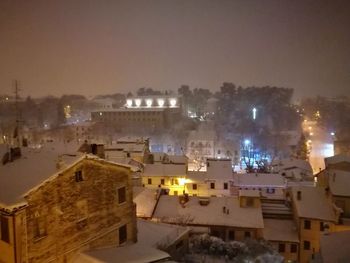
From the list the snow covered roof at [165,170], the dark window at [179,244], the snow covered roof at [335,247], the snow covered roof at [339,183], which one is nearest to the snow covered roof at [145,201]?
the dark window at [179,244]

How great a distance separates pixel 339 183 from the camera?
96.1 ft

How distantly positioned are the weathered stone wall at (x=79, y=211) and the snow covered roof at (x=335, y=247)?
10.5m

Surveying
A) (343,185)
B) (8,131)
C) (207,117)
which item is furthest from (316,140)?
(8,131)

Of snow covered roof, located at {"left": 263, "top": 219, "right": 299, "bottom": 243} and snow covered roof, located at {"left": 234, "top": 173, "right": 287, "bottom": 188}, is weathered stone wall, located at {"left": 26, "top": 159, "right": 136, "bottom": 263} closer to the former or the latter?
snow covered roof, located at {"left": 263, "top": 219, "right": 299, "bottom": 243}

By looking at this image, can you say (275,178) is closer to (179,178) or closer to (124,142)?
(179,178)

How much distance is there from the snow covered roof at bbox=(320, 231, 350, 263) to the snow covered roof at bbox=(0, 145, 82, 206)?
13.9m

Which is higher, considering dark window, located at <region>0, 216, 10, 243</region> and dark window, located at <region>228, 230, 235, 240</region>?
dark window, located at <region>0, 216, 10, 243</region>

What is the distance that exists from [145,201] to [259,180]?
16.5 m

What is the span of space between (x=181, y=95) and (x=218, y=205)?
321 feet

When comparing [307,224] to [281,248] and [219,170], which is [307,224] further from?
[219,170]

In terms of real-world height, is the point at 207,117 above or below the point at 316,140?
above

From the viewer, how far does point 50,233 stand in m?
13.4

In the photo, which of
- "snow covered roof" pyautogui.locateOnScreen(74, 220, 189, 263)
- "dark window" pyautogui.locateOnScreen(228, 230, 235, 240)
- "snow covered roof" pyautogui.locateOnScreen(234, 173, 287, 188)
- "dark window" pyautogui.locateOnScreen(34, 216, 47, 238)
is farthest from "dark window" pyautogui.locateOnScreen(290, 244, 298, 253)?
"dark window" pyautogui.locateOnScreen(34, 216, 47, 238)

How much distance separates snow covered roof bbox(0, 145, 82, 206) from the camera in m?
12.6
